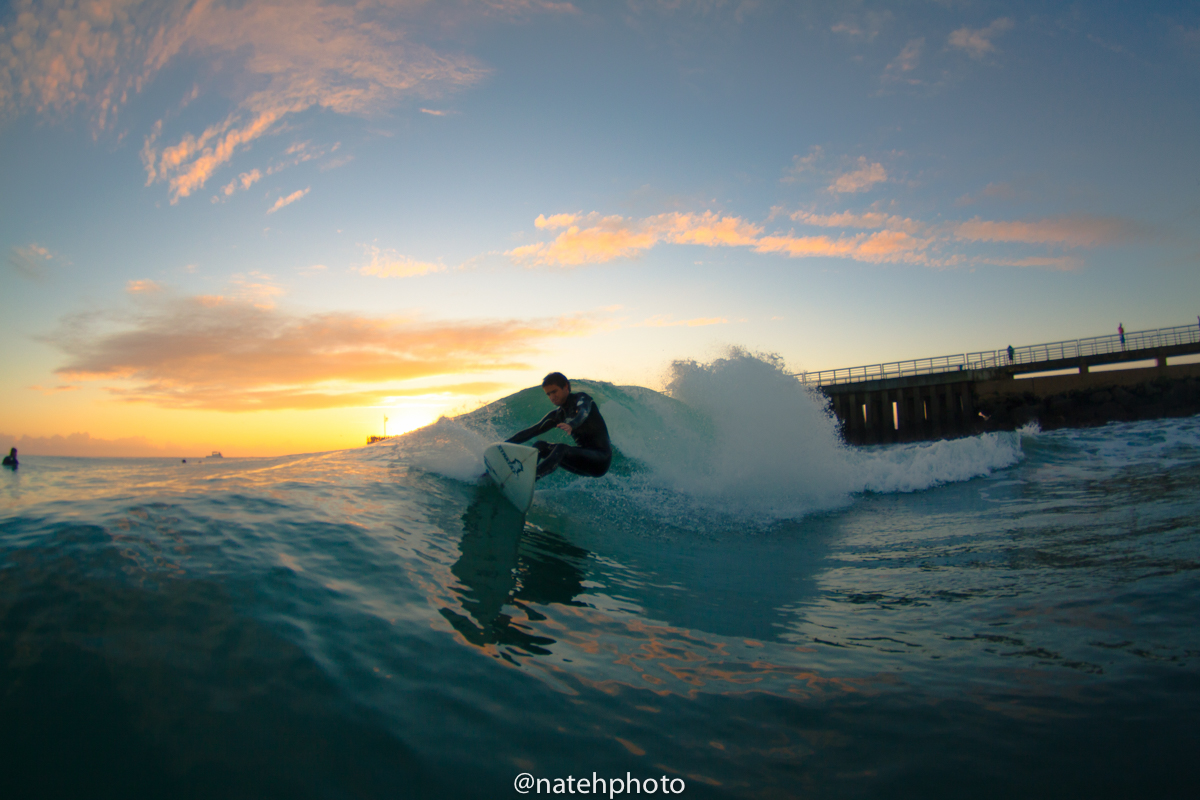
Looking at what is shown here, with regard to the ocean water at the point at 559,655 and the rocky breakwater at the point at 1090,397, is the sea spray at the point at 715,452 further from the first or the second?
the rocky breakwater at the point at 1090,397

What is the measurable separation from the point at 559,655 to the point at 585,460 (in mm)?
4313

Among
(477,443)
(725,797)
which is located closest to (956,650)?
(725,797)

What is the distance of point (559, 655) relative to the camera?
2.90 metres

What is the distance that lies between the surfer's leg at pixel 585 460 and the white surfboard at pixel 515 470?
57 centimetres

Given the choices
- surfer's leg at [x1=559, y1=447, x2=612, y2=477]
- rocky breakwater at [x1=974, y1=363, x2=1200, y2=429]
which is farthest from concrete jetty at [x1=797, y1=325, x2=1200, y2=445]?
surfer's leg at [x1=559, y1=447, x2=612, y2=477]

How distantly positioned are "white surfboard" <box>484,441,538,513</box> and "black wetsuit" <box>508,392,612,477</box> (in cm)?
29

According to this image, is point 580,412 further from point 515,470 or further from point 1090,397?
point 1090,397

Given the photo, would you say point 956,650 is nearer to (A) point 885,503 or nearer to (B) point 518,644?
(B) point 518,644

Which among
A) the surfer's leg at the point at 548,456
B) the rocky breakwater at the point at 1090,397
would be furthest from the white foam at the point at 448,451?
the rocky breakwater at the point at 1090,397

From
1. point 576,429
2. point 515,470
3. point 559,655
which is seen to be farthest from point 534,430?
point 559,655

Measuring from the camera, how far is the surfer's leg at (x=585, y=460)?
7062mm

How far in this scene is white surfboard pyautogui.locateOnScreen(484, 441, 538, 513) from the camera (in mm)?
6570

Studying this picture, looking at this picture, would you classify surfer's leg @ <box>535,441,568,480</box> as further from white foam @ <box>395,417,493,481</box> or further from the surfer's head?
white foam @ <box>395,417,493,481</box>

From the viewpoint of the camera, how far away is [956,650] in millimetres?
2912
